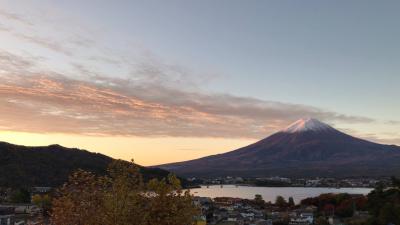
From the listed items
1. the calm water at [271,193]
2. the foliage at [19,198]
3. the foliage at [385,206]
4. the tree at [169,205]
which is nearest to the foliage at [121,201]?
the tree at [169,205]

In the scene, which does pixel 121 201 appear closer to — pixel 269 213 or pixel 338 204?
pixel 269 213

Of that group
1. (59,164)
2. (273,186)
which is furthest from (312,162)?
(59,164)

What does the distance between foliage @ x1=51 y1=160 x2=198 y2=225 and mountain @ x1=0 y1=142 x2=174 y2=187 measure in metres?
60.6

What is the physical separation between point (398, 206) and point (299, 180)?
105m

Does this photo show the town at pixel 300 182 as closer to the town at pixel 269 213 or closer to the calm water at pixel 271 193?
the calm water at pixel 271 193

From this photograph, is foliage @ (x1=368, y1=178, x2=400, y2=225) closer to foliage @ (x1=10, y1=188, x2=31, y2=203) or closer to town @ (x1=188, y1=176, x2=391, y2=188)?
foliage @ (x1=10, y1=188, x2=31, y2=203)

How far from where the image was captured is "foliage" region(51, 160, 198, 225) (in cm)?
730

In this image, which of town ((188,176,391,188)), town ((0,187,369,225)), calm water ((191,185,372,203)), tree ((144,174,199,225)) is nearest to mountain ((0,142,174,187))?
town ((0,187,369,225))

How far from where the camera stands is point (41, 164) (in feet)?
269

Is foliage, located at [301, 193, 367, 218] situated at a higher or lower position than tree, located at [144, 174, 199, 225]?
lower

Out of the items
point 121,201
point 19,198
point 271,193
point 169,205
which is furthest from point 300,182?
point 121,201

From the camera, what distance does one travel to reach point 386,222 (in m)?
31.6

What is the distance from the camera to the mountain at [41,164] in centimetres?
7188

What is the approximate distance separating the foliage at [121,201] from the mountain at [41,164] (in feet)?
199
